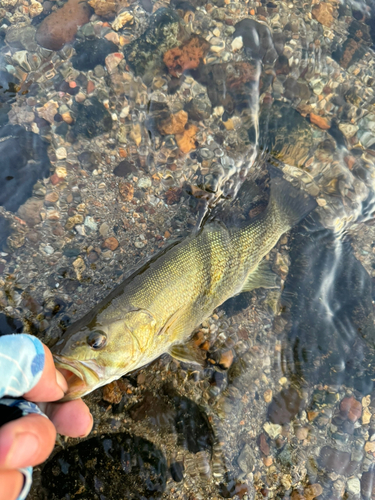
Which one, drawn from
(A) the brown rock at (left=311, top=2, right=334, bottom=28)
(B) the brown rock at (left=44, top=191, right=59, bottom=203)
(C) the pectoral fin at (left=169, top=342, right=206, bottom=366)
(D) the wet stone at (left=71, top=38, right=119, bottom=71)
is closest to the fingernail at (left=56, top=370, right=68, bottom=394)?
(C) the pectoral fin at (left=169, top=342, right=206, bottom=366)

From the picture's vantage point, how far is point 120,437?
9.67 ft

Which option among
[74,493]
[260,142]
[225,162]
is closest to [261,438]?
[74,493]

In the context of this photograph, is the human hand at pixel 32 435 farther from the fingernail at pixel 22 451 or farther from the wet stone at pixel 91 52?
the wet stone at pixel 91 52

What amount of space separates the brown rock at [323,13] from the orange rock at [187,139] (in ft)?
8.51

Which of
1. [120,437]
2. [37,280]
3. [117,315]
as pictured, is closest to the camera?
[117,315]

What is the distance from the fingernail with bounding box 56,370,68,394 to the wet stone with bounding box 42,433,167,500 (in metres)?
0.99

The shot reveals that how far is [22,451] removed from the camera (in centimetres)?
167

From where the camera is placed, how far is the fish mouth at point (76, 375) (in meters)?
2.31

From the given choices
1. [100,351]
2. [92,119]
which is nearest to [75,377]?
[100,351]

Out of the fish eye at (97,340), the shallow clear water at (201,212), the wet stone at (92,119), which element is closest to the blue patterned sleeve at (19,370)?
the fish eye at (97,340)

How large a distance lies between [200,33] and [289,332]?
3937 millimetres

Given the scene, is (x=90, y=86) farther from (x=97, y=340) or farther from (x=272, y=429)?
(x=272, y=429)

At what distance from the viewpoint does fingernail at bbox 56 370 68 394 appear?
2165 mm

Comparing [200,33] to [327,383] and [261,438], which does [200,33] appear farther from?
[261,438]
